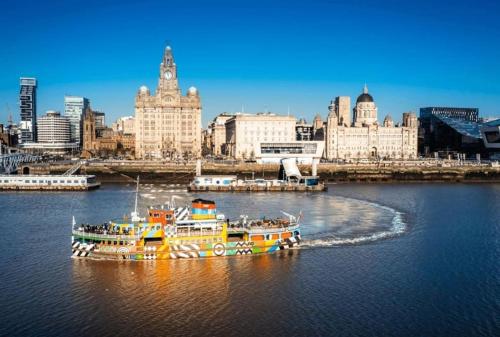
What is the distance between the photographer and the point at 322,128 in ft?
539

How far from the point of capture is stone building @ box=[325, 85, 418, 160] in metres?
158

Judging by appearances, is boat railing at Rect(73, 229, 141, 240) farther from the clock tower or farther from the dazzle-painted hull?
the clock tower

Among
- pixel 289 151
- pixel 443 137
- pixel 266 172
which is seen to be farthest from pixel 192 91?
pixel 443 137

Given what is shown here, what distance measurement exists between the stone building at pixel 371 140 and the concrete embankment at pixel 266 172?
46.6m

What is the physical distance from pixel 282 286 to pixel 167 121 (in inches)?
5137

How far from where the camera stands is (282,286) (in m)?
30.3

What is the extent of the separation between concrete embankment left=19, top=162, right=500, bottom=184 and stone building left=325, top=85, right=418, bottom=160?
4658 centimetres

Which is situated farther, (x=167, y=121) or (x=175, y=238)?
(x=167, y=121)

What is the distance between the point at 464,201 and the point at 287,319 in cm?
5009

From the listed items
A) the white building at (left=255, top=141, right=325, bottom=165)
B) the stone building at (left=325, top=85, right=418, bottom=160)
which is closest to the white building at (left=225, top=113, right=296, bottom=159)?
the stone building at (left=325, top=85, right=418, bottom=160)

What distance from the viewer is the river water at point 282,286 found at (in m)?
24.5

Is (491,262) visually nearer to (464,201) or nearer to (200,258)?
(200,258)

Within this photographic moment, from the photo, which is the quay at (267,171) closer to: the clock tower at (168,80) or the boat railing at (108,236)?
the clock tower at (168,80)

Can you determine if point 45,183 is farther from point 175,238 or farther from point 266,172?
point 175,238
